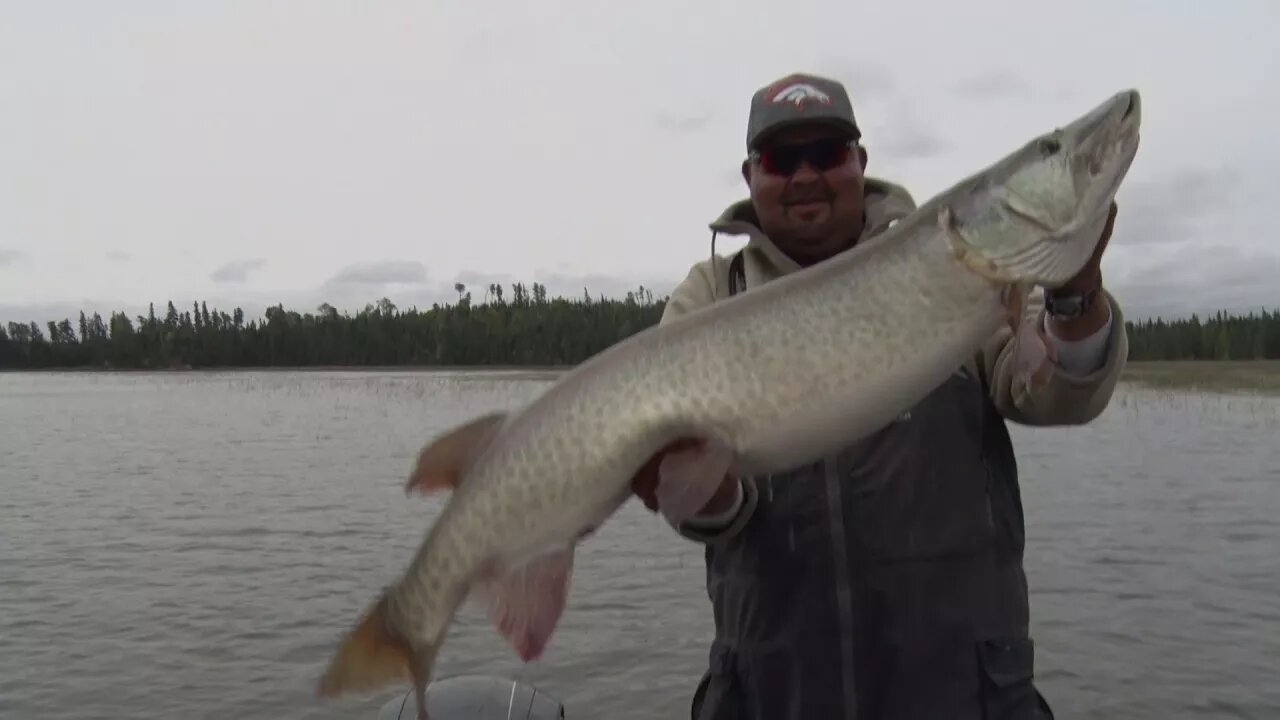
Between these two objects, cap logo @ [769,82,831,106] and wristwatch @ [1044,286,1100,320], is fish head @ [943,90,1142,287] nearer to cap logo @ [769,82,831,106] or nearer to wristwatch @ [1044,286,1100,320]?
wristwatch @ [1044,286,1100,320]

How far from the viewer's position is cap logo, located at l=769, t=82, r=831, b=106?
321cm

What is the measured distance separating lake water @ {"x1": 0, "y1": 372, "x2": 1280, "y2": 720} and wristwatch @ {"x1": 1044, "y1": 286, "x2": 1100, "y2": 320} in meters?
1.44

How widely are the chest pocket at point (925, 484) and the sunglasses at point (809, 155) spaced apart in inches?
32.7

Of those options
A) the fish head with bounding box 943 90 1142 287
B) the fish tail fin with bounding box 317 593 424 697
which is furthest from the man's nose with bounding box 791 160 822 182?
the fish tail fin with bounding box 317 593 424 697

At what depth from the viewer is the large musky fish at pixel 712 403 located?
2.56m

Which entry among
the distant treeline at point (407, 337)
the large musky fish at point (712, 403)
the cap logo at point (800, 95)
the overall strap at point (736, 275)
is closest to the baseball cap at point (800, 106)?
the cap logo at point (800, 95)

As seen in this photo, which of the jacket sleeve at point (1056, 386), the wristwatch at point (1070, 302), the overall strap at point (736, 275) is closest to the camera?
the wristwatch at point (1070, 302)

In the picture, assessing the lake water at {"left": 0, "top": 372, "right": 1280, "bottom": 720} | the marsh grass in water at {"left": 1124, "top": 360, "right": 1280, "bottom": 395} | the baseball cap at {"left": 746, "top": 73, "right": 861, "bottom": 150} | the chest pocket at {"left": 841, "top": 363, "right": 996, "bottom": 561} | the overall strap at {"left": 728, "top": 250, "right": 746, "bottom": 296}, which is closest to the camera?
the chest pocket at {"left": 841, "top": 363, "right": 996, "bottom": 561}

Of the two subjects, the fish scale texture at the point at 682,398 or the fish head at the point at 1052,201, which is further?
the fish scale texture at the point at 682,398

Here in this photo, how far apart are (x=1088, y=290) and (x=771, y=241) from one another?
42.3 inches

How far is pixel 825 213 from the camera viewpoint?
10.8 feet

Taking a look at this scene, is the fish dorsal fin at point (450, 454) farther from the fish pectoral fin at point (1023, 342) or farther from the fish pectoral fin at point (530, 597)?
the fish pectoral fin at point (1023, 342)

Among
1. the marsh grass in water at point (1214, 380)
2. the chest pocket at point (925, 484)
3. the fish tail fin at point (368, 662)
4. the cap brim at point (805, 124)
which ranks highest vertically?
the cap brim at point (805, 124)

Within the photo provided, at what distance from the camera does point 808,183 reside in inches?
129
